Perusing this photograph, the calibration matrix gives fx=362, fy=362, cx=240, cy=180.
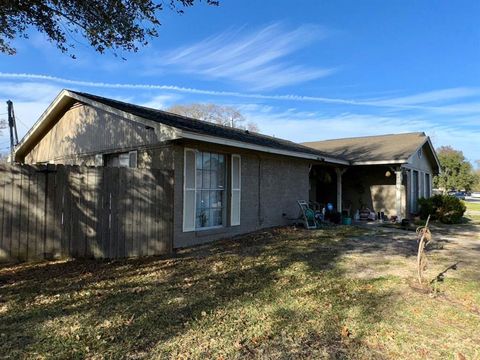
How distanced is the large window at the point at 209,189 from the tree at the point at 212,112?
3310cm

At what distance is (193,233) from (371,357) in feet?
18.9

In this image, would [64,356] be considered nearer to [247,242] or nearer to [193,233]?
[193,233]

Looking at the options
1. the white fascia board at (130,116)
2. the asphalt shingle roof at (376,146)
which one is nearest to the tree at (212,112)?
the asphalt shingle roof at (376,146)

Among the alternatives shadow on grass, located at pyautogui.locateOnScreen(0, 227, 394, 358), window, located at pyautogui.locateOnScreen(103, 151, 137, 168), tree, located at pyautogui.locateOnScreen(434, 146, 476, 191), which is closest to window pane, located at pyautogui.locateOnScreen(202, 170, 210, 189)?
window, located at pyautogui.locateOnScreen(103, 151, 137, 168)

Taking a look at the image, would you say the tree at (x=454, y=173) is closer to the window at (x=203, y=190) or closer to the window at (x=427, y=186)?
the window at (x=427, y=186)

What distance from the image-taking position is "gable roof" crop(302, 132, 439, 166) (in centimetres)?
1528

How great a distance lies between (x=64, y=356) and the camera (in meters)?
3.21

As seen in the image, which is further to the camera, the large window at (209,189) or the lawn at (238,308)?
the large window at (209,189)

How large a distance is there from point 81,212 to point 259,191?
5.26 metres

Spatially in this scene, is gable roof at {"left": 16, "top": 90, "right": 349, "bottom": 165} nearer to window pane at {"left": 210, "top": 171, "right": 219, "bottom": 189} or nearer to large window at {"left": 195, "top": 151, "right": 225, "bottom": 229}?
large window at {"left": 195, "top": 151, "right": 225, "bottom": 229}

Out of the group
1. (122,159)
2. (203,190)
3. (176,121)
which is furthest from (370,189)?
(122,159)

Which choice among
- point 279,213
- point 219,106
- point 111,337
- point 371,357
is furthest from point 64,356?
point 219,106

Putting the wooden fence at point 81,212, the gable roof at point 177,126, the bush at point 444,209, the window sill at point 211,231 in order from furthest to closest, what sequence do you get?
the bush at point 444,209 → the window sill at point 211,231 → the gable roof at point 177,126 → the wooden fence at point 81,212

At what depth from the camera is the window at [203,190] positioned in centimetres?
845
